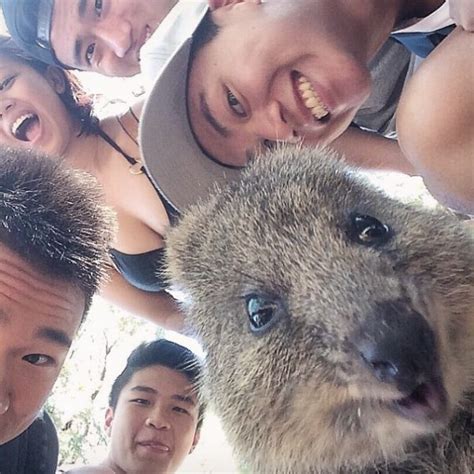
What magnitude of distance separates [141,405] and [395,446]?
731 mm

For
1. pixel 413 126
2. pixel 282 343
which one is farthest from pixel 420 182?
pixel 282 343

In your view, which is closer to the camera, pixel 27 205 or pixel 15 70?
pixel 27 205

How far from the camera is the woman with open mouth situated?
1.25 meters

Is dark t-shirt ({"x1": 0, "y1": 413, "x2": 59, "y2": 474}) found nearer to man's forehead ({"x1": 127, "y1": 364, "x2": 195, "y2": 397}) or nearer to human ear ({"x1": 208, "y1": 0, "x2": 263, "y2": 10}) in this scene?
man's forehead ({"x1": 127, "y1": 364, "x2": 195, "y2": 397})

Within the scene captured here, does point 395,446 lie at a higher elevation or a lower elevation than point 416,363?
lower

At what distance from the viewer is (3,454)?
107 cm

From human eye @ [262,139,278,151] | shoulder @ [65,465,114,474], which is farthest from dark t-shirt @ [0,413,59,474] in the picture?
human eye @ [262,139,278,151]

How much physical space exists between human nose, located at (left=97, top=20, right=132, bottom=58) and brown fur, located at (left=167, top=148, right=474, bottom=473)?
1.70 ft

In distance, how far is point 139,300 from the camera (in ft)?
4.24

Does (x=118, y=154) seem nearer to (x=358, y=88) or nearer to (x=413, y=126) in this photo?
(x=358, y=88)

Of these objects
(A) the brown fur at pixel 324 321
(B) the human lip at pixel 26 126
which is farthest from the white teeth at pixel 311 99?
(B) the human lip at pixel 26 126

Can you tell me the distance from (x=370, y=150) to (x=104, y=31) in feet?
1.90

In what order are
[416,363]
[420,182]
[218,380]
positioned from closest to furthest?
[416,363] → [218,380] → [420,182]

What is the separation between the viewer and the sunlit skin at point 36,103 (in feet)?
4.23
